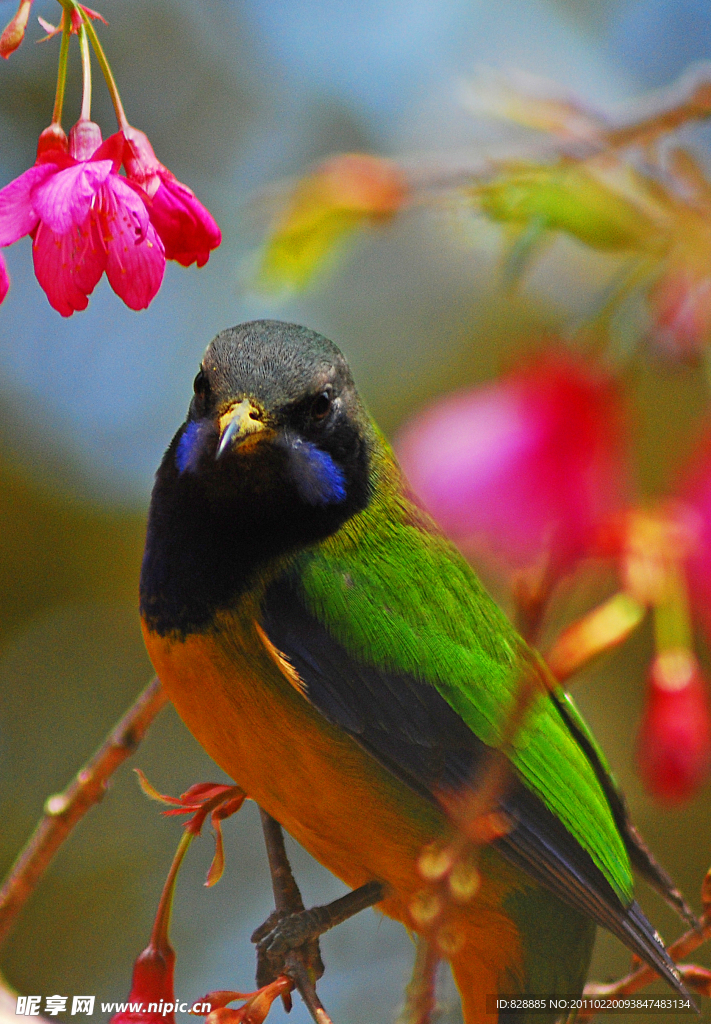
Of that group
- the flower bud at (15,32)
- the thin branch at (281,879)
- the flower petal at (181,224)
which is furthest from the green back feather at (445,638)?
the flower bud at (15,32)

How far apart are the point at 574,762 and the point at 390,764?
0.27 metres

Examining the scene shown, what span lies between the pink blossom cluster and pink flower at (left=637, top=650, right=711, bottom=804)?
1.89ft

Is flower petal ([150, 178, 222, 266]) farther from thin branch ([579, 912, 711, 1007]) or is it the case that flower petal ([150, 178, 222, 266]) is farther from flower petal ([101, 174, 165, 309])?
thin branch ([579, 912, 711, 1007])

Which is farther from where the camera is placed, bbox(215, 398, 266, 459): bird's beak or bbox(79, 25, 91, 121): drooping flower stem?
bbox(215, 398, 266, 459): bird's beak

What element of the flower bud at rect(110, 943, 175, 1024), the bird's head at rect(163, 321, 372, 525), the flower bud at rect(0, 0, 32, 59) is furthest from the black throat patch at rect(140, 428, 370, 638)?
the flower bud at rect(0, 0, 32, 59)

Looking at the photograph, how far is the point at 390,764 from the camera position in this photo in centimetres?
136

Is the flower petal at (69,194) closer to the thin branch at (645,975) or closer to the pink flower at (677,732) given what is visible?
Result: the pink flower at (677,732)

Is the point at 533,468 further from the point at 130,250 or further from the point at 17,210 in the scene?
the point at 17,210

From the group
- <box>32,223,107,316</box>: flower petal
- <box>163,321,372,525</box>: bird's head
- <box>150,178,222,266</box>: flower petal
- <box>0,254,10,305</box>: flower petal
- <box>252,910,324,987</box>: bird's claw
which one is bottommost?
<box>252,910,324,987</box>: bird's claw

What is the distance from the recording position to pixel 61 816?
120 cm

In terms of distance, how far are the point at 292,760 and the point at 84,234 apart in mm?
751

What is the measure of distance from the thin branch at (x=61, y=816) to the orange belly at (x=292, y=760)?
5.2 inches

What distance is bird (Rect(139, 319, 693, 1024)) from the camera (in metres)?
1.33

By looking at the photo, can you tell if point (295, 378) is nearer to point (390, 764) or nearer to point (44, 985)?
point (390, 764)
